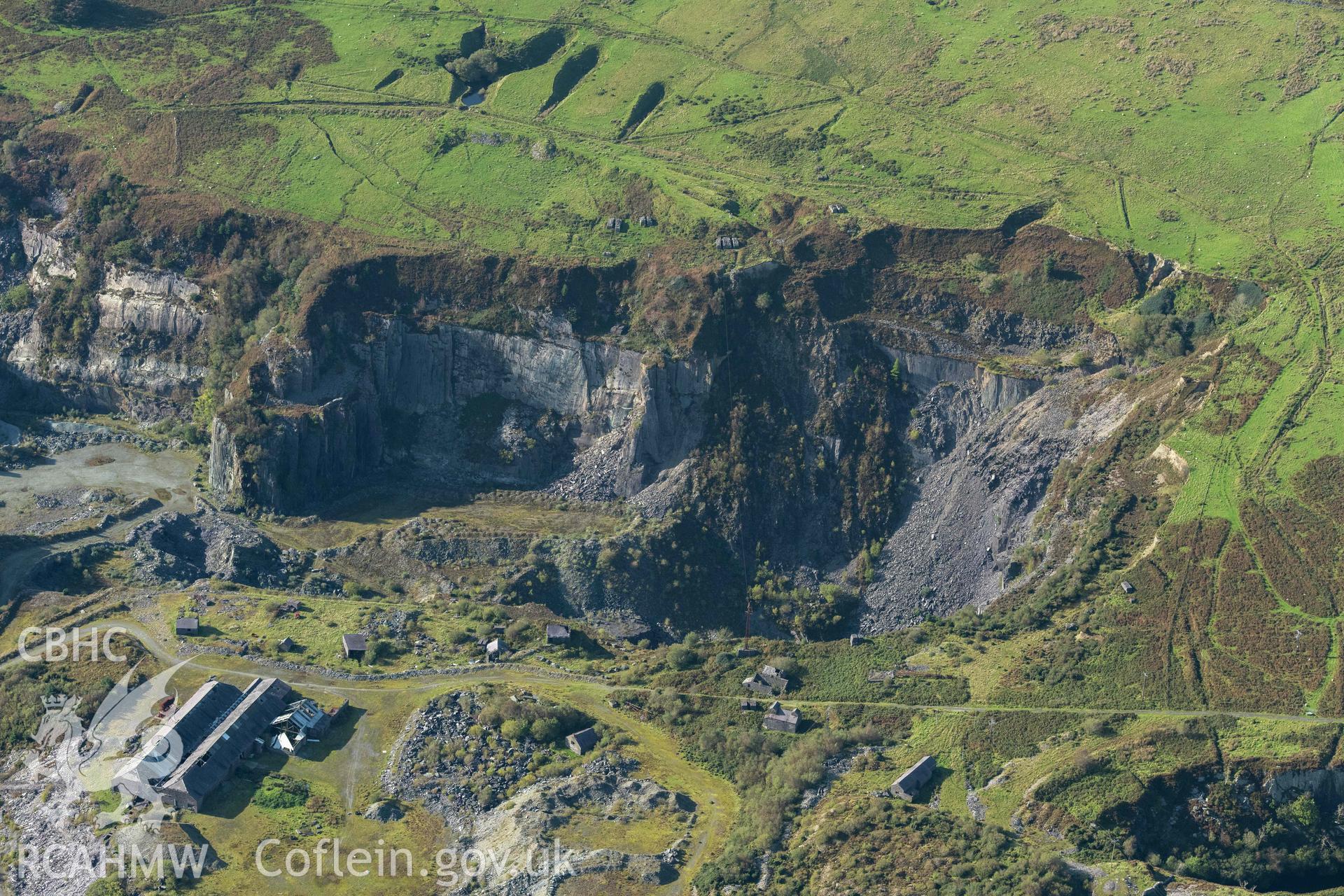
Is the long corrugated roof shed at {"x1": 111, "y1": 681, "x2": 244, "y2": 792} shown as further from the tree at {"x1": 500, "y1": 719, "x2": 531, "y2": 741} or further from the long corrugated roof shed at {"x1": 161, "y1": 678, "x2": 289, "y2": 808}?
the tree at {"x1": 500, "y1": 719, "x2": 531, "y2": 741}

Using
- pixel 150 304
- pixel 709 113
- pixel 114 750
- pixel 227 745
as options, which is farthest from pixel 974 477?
pixel 150 304

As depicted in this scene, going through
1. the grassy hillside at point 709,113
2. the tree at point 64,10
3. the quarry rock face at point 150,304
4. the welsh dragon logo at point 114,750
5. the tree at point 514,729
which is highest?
the tree at point 64,10

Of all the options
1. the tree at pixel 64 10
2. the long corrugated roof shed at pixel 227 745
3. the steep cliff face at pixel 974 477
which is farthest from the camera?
the tree at pixel 64 10

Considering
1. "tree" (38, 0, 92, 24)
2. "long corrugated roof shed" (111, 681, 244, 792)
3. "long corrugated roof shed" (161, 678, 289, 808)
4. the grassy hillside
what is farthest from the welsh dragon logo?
"tree" (38, 0, 92, 24)

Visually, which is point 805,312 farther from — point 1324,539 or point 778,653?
point 1324,539

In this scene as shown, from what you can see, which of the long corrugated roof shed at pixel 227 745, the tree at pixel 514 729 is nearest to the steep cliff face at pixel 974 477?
the tree at pixel 514 729

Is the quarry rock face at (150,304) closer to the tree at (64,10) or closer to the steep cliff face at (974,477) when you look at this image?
the tree at (64,10)

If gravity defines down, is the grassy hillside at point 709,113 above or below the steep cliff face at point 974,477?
above
